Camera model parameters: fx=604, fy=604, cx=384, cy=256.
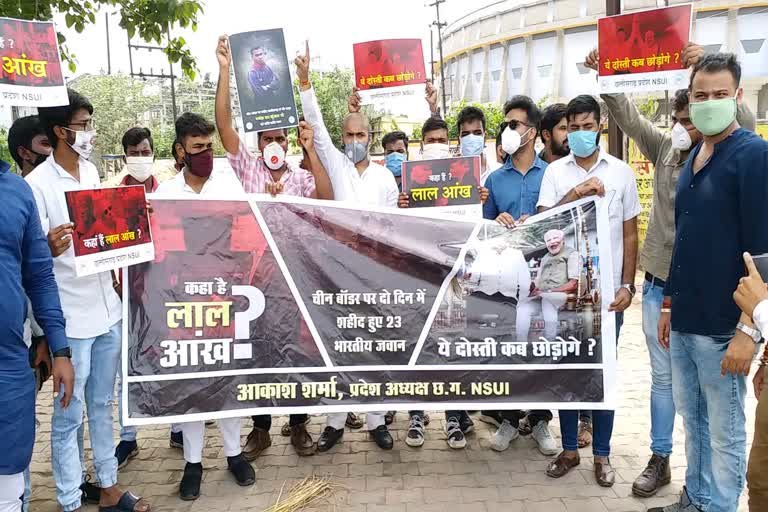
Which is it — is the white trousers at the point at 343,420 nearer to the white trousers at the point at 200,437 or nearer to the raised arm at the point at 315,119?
the white trousers at the point at 200,437

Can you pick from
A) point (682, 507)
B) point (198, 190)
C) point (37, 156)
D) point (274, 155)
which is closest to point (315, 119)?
point (274, 155)

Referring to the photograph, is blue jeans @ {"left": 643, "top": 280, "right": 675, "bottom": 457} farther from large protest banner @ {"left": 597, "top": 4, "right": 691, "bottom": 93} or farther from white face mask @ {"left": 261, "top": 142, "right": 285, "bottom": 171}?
white face mask @ {"left": 261, "top": 142, "right": 285, "bottom": 171}

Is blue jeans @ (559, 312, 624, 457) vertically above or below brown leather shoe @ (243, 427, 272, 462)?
above

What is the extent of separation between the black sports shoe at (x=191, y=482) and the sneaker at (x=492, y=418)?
2.12 metres

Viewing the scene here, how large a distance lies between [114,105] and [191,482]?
4166 cm

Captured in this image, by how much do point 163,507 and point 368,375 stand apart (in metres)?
1.42

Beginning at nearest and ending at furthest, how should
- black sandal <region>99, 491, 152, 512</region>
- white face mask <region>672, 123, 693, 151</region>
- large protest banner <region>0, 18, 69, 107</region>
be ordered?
large protest banner <region>0, 18, 69, 107</region>, white face mask <region>672, 123, 693, 151</region>, black sandal <region>99, 491, 152, 512</region>

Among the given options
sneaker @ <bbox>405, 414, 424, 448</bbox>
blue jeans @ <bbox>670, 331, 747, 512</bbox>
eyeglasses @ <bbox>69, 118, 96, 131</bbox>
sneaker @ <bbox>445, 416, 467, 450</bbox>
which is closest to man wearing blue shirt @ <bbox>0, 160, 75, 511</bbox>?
eyeglasses @ <bbox>69, 118, 96, 131</bbox>

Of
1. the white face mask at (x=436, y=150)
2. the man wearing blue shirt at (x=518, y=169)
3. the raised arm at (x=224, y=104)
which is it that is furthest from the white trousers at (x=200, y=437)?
the white face mask at (x=436, y=150)

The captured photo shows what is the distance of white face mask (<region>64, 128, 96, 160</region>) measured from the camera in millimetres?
3221

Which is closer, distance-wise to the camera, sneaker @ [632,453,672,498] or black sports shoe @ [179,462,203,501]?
sneaker @ [632,453,672,498]

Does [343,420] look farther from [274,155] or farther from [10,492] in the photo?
[10,492]

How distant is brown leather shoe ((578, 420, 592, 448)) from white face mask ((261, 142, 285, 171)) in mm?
2786

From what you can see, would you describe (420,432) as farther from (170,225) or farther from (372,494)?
(170,225)
